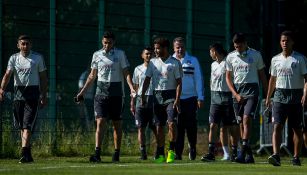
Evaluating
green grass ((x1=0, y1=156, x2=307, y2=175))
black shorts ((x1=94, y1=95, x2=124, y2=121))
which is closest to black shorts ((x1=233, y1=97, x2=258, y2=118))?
green grass ((x1=0, y1=156, x2=307, y2=175))

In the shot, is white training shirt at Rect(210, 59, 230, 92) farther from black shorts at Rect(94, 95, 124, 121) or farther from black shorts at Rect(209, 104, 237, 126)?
black shorts at Rect(94, 95, 124, 121)

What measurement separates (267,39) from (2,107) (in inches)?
279

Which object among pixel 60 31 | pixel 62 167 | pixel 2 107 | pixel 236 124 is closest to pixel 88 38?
pixel 60 31

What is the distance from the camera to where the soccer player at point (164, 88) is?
18.8 metres

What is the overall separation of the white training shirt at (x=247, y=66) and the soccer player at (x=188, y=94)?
163 centimetres

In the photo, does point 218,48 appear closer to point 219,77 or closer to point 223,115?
point 219,77

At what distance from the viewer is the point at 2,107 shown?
812 inches

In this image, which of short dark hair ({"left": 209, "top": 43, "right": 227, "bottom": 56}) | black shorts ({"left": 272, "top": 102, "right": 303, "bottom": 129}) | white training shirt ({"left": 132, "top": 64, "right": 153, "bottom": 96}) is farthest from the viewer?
white training shirt ({"left": 132, "top": 64, "right": 153, "bottom": 96})

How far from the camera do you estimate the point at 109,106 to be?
1839cm

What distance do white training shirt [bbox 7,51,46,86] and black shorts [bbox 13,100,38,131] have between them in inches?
12.4

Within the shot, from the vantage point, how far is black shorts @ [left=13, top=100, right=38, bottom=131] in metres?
18.0

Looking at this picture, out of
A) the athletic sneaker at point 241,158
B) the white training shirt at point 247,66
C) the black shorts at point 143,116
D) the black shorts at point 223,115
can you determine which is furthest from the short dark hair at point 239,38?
the black shorts at point 143,116

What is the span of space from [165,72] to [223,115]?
1718mm

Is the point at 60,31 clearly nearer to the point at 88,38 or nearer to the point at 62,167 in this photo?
the point at 88,38
